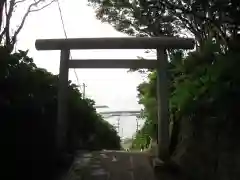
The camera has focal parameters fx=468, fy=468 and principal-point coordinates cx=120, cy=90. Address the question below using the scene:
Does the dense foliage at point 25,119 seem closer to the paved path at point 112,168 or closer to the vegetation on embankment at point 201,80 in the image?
the paved path at point 112,168

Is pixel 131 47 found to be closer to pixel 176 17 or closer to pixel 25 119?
pixel 176 17

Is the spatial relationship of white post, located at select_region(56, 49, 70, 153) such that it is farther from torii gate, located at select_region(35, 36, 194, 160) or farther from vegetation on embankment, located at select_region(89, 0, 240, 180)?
vegetation on embankment, located at select_region(89, 0, 240, 180)

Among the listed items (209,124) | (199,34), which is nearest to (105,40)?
(199,34)

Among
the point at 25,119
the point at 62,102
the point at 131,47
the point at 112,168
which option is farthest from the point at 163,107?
the point at 25,119

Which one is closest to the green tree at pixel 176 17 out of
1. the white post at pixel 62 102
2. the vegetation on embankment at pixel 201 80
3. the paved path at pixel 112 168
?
the vegetation on embankment at pixel 201 80

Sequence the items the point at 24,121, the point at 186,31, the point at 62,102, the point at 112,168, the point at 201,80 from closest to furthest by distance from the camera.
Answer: the point at 24,121
the point at 201,80
the point at 112,168
the point at 62,102
the point at 186,31

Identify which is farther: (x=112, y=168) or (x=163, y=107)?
(x=163, y=107)

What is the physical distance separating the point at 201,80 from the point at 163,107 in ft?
9.01

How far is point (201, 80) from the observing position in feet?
35.7

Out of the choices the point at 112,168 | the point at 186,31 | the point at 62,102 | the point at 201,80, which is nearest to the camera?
the point at 201,80

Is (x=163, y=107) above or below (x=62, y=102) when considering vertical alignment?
below

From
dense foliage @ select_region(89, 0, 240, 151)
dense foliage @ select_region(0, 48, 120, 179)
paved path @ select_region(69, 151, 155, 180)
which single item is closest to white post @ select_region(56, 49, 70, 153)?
dense foliage @ select_region(0, 48, 120, 179)

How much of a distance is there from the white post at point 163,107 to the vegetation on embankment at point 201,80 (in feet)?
1.11

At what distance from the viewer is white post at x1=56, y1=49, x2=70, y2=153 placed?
13250mm
